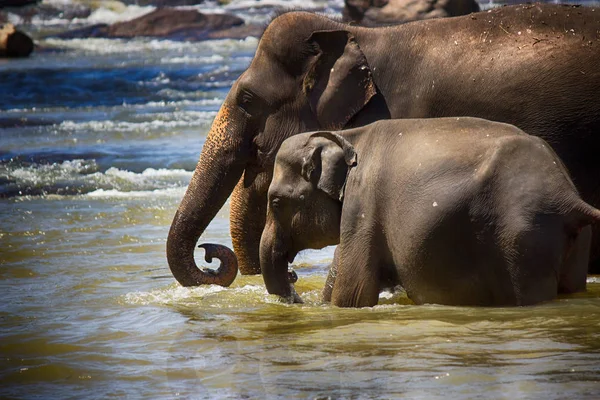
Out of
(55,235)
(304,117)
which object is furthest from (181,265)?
(55,235)

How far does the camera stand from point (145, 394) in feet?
19.4

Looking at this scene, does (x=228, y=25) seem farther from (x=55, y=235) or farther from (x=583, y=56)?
(x=583, y=56)

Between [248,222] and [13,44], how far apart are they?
29916 mm

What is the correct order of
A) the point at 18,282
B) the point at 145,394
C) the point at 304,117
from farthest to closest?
1. the point at 18,282
2. the point at 304,117
3. the point at 145,394

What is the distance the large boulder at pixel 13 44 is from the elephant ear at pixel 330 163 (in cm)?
3129

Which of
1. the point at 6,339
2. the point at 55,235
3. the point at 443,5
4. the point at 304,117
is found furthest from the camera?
the point at 443,5

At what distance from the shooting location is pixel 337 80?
8656 mm

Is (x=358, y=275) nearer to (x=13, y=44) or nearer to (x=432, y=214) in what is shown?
(x=432, y=214)

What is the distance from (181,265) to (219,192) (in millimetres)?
606

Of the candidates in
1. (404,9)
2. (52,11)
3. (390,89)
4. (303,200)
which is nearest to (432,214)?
(303,200)

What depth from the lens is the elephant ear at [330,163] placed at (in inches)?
295

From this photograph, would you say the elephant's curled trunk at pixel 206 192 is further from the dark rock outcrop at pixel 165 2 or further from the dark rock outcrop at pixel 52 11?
the dark rock outcrop at pixel 165 2

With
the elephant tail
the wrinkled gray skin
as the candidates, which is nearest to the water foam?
the wrinkled gray skin

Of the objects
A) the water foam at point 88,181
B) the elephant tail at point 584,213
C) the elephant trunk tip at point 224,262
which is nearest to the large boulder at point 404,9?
the water foam at point 88,181
